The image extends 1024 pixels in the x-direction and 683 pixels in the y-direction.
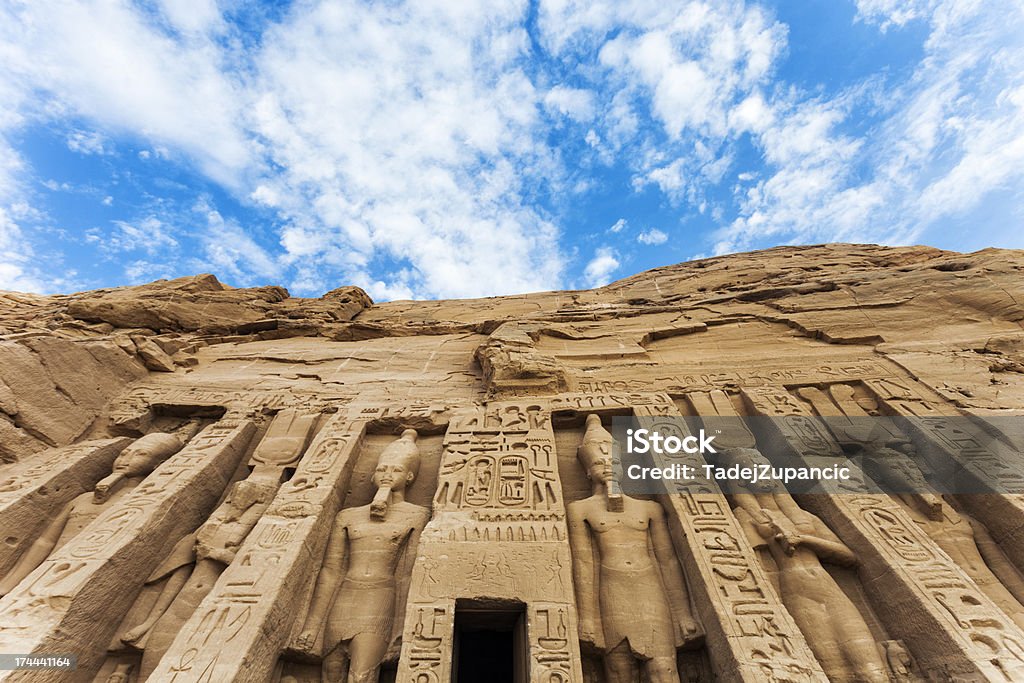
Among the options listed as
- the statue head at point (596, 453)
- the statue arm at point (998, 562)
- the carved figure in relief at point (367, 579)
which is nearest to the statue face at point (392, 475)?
the carved figure in relief at point (367, 579)

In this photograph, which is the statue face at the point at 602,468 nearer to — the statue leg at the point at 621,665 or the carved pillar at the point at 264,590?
the statue leg at the point at 621,665

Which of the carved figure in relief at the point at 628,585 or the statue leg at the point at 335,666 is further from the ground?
the carved figure in relief at the point at 628,585

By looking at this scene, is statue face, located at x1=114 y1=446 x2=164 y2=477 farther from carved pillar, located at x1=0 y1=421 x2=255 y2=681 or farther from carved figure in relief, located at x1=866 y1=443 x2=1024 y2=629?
carved figure in relief, located at x1=866 y1=443 x2=1024 y2=629

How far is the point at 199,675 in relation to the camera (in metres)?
3.88

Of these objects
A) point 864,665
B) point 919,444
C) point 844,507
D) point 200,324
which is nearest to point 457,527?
point 864,665

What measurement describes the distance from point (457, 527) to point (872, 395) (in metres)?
6.13

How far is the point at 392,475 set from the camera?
19.9ft

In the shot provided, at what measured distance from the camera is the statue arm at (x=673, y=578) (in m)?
4.41

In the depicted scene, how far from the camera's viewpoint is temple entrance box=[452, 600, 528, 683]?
444 cm

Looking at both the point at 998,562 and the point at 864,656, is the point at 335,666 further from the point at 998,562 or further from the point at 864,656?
the point at 998,562

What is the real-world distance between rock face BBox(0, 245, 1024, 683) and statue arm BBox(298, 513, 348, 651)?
2 cm

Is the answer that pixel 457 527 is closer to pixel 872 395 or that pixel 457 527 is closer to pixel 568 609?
pixel 568 609

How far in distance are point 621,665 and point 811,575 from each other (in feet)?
6.60

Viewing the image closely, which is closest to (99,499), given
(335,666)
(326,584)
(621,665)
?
(326,584)
